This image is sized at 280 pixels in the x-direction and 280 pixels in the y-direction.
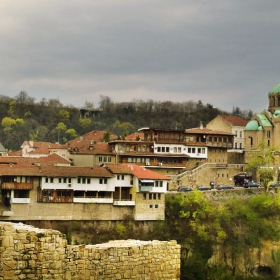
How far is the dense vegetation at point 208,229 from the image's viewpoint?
5381cm

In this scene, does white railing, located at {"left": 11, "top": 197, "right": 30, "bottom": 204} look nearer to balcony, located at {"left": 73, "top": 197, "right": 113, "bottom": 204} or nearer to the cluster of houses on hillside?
the cluster of houses on hillside

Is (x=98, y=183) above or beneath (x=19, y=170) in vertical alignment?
beneath

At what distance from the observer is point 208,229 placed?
57.1 metres

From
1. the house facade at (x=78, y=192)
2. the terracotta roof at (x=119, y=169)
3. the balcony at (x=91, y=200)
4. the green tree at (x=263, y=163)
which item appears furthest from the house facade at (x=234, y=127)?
the balcony at (x=91, y=200)

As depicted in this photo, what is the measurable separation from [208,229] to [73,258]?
4002 centimetres

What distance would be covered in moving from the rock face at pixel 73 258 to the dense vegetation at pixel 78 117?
97.9 metres

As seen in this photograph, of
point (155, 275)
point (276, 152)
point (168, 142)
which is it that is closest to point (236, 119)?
point (276, 152)

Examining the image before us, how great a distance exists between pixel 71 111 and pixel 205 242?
85.3 m

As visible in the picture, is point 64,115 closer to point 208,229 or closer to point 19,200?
point 208,229

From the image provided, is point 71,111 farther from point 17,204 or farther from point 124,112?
point 17,204

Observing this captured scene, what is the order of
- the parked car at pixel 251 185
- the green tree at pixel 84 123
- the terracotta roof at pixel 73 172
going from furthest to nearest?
1. the green tree at pixel 84 123
2. the parked car at pixel 251 185
3. the terracotta roof at pixel 73 172

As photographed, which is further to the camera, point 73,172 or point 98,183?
point 98,183

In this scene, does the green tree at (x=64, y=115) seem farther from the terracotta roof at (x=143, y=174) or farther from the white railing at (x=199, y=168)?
the terracotta roof at (x=143, y=174)

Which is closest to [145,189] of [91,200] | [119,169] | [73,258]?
[119,169]
